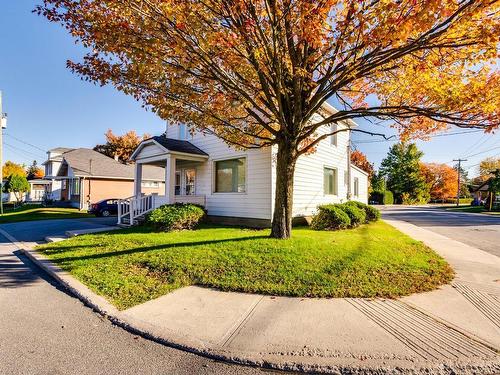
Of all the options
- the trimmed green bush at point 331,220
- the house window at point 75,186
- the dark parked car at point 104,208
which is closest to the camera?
the trimmed green bush at point 331,220

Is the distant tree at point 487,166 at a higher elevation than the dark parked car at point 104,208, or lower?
higher

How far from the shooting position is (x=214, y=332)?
3543 mm

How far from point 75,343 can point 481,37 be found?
23.4ft

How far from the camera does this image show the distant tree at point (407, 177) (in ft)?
173

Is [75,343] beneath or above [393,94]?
beneath

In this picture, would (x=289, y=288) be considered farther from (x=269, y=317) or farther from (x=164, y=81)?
(x=164, y=81)

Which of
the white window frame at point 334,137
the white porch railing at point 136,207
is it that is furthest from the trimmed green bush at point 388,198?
the white porch railing at point 136,207

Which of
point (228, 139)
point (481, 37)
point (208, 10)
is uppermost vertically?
point (208, 10)

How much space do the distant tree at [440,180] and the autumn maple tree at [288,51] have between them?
62789 mm

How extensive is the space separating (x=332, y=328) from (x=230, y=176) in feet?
31.4

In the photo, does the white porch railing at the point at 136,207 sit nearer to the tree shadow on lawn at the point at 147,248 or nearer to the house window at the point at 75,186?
the tree shadow on lawn at the point at 147,248

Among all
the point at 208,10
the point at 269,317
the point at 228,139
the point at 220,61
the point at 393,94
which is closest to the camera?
the point at 269,317

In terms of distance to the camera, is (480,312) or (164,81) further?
(164,81)

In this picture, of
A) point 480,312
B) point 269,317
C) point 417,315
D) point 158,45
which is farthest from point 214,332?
point 158,45
